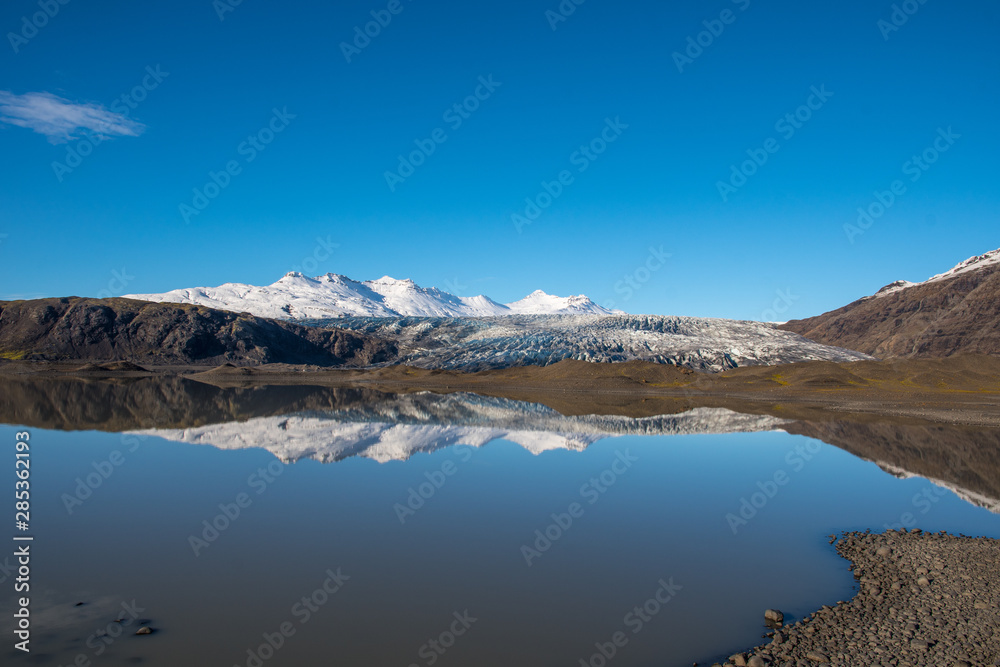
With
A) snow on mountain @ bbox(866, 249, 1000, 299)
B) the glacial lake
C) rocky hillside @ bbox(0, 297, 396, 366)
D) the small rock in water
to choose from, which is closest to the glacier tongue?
rocky hillside @ bbox(0, 297, 396, 366)

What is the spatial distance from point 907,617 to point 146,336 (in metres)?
113

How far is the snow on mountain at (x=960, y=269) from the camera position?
156m

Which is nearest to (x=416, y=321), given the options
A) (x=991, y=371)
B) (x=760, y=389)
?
(x=760, y=389)

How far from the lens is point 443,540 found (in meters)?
10.5

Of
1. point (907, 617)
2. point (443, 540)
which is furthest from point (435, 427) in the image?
point (907, 617)

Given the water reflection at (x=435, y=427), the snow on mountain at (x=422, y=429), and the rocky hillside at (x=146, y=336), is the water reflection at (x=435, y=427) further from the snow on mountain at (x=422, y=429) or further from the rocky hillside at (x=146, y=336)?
the rocky hillside at (x=146, y=336)

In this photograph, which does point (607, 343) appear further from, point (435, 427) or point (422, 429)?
point (422, 429)

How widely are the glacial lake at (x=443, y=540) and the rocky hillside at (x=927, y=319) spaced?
103222mm

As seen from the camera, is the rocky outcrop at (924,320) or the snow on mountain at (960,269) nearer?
the rocky outcrop at (924,320)

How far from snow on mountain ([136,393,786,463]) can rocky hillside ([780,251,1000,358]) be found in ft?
301

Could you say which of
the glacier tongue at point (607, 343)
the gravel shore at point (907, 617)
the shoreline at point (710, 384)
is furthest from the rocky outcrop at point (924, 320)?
the gravel shore at point (907, 617)

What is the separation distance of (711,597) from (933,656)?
2.50 meters

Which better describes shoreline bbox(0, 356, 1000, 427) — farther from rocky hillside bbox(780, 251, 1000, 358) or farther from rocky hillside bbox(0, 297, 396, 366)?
rocky hillside bbox(780, 251, 1000, 358)

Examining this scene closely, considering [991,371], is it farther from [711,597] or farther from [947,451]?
[711,597]
